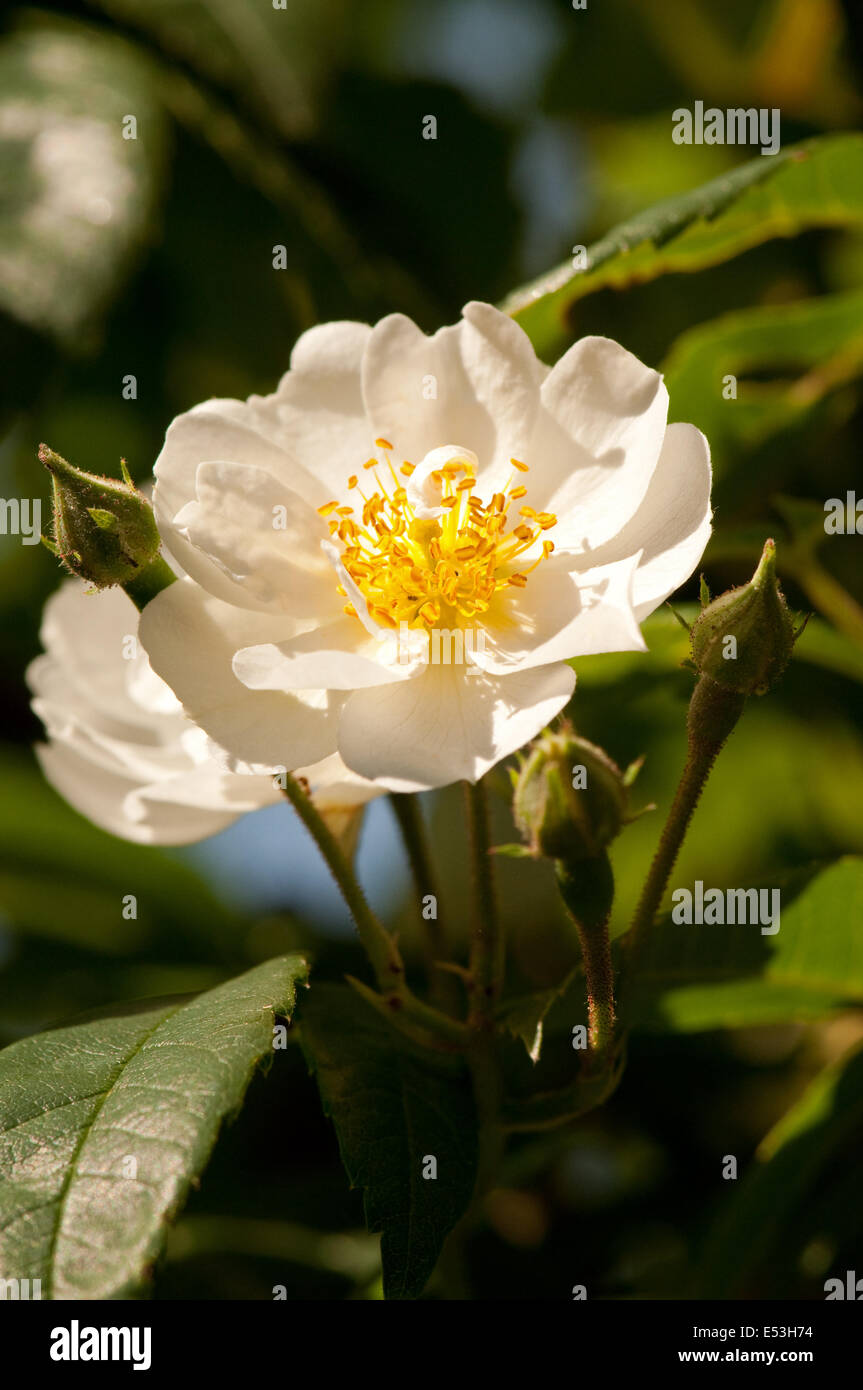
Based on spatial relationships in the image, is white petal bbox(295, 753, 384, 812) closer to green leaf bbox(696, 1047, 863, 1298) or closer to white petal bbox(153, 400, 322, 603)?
white petal bbox(153, 400, 322, 603)

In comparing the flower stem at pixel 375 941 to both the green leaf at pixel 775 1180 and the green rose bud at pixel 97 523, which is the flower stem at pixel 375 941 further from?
the green leaf at pixel 775 1180

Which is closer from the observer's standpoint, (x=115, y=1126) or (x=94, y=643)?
(x=115, y=1126)

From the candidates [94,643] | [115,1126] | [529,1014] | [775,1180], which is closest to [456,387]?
[94,643]

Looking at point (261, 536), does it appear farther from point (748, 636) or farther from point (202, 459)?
point (748, 636)

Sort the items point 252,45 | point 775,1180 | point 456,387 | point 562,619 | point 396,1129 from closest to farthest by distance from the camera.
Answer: point 396,1129, point 562,619, point 456,387, point 775,1180, point 252,45

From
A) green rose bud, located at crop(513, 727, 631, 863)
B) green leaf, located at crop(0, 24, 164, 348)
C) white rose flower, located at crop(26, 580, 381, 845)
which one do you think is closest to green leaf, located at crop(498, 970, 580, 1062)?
green rose bud, located at crop(513, 727, 631, 863)

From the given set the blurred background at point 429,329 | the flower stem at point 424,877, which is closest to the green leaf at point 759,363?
the blurred background at point 429,329
